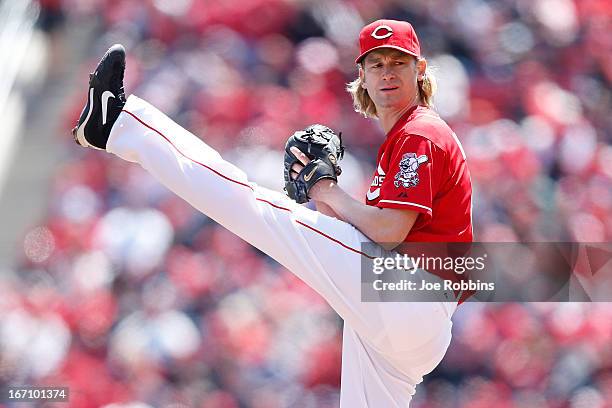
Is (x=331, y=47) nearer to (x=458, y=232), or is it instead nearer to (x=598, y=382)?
(x=598, y=382)

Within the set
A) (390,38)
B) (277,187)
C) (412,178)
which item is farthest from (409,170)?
(277,187)

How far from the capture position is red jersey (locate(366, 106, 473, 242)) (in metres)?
1.86

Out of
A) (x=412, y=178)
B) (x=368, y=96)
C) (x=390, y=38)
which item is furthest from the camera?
(x=368, y=96)

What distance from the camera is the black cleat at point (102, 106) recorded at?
1927 mm

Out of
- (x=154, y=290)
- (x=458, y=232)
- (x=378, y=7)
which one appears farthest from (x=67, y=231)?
(x=458, y=232)

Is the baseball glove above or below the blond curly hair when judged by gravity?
below

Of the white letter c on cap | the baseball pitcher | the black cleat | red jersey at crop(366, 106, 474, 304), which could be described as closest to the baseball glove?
the baseball pitcher

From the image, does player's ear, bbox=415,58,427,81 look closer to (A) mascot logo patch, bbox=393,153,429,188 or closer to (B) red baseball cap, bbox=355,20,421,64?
(B) red baseball cap, bbox=355,20,421,64

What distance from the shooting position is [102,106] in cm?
193

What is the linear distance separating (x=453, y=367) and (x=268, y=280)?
0.73 m

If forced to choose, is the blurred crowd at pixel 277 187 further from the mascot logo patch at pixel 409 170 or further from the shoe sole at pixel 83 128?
the mascot logo patch at pixel 409 170

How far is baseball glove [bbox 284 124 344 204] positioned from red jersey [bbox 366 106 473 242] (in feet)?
0.35

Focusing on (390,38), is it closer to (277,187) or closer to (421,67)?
(421,67)

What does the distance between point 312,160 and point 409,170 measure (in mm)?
231
